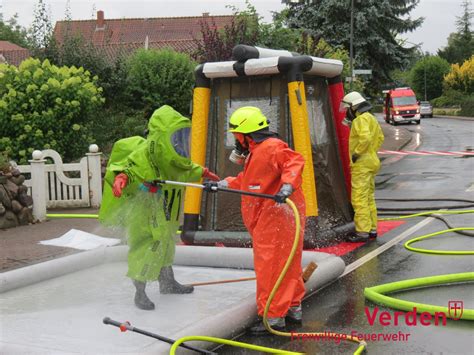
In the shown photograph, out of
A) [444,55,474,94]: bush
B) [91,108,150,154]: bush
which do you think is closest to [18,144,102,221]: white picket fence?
[91,108,150,154]: bush

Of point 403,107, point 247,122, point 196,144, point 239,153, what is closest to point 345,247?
point 196,144

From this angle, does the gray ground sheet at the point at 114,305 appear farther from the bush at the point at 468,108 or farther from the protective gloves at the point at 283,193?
the bush at the point at 468,108

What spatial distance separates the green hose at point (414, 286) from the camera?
18.6ft

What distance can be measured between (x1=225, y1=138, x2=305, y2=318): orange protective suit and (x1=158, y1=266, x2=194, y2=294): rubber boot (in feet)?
4.14

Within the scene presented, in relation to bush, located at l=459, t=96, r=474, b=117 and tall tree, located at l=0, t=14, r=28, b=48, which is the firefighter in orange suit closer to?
bush, located at l=459, t=96, r=474, b=117

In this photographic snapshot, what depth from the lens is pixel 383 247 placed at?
8.85 metres

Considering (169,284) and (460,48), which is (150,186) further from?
(460,48)

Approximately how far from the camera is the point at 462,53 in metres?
89.0

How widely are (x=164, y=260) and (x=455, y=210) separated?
657cm

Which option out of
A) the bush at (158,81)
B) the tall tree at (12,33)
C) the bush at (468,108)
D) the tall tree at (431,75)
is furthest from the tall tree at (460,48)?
the bush at (158,81)

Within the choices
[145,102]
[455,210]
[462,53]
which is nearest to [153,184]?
[455,210]

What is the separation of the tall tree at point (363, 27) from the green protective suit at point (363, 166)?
3129cm

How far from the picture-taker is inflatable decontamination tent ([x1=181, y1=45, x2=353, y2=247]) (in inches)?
334

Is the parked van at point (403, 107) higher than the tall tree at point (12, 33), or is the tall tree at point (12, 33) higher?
the tall tree at point (12, 33)
